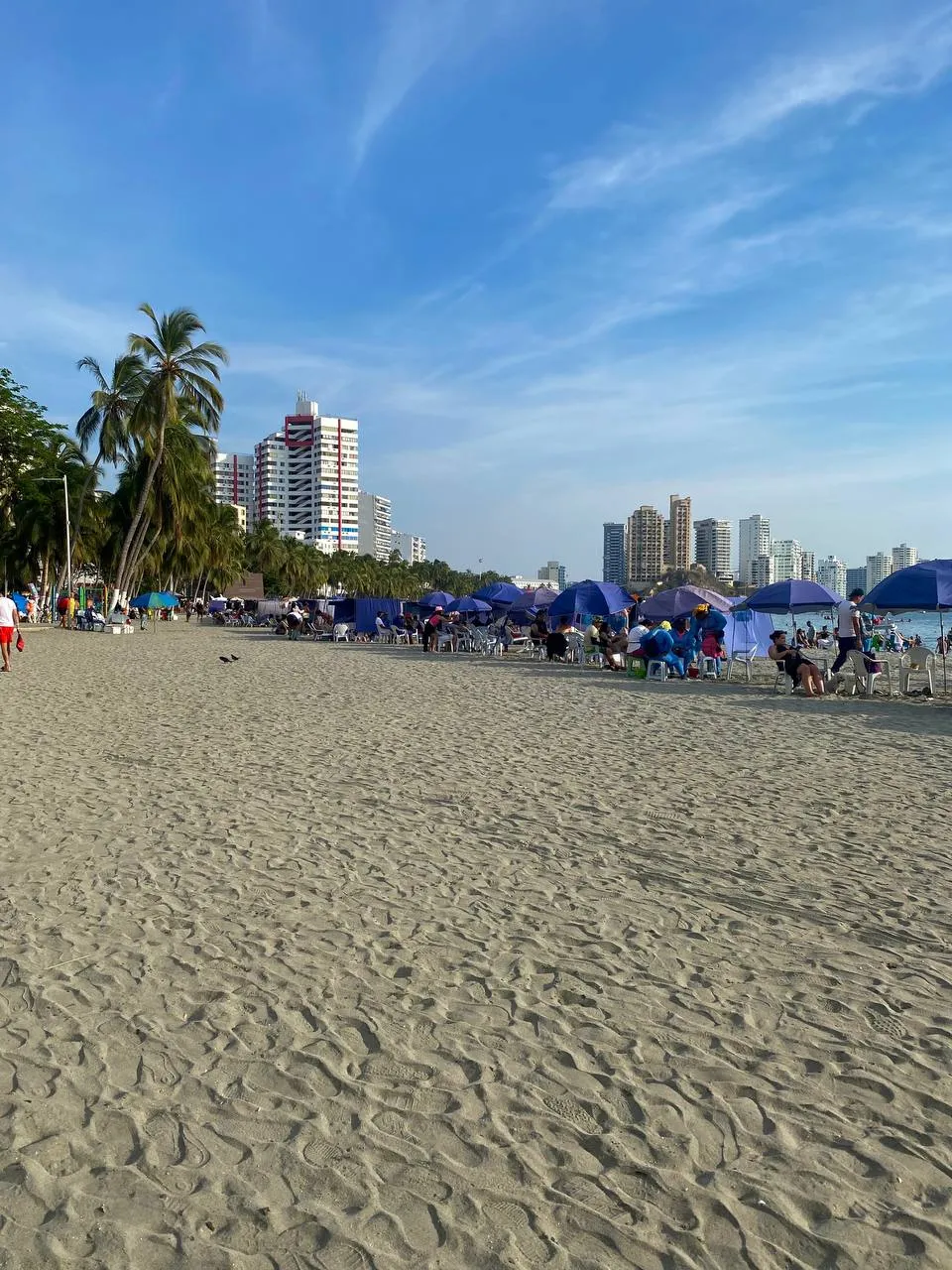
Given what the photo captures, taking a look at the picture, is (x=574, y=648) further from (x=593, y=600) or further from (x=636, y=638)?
(x=636, y=638)

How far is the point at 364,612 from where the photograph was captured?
34781mm

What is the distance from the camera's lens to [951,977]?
11.7 ft

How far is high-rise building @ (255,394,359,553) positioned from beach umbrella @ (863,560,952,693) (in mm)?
155388

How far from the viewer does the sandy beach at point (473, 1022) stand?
225 centimetres

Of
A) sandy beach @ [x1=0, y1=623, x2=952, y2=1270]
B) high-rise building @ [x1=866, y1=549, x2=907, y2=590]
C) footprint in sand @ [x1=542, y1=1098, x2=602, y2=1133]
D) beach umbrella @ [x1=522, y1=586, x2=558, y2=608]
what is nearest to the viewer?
sandy beach @ [x1=0, y1=623, x2=952, y2=1270]

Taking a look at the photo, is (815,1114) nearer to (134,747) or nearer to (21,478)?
(134,747)

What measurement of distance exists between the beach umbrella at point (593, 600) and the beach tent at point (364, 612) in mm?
12716

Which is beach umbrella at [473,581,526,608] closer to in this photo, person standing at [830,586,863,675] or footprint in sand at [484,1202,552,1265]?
person standing at [830,586,863,675]

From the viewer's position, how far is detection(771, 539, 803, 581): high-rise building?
568ft

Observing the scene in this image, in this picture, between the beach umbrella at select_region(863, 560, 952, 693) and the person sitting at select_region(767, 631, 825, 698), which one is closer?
the beach umbrella at select_region(863, 560, 952, 693)

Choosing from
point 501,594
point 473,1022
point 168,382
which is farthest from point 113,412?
point 473,1022

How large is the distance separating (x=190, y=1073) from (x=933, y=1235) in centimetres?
211

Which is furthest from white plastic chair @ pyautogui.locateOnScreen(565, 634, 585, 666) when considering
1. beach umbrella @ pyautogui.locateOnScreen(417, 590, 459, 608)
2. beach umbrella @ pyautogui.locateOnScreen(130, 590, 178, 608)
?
beach umbrella @ pyautogui.locateOnScreen(130, 590, 178, 608)

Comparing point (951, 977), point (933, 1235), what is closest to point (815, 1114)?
point (933, 1235)
